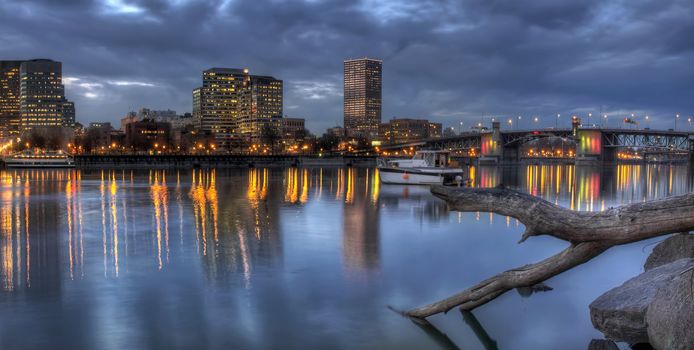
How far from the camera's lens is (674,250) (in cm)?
1197

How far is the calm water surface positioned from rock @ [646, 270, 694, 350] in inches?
89.1

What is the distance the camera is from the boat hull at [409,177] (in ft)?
166

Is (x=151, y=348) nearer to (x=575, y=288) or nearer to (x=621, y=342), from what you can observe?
(x=621, y=342)

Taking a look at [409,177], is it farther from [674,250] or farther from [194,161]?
[194,161]

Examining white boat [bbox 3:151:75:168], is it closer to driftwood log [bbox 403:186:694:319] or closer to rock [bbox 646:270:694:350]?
driftwood log [bbox 403:186:694:319]

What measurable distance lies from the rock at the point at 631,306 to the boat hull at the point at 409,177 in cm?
4022

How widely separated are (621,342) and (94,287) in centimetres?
1090

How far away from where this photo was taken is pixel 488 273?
48.9 feet

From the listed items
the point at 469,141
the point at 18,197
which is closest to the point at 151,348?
the point at 18,197

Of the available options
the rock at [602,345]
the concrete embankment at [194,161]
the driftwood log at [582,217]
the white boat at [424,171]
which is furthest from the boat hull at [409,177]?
the concrete embankment at [194,161]

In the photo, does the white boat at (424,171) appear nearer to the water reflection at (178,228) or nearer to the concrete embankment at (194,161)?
the water reflection at (178,228)

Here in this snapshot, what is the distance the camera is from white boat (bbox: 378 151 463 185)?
50.8 meters

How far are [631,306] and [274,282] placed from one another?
7767mm

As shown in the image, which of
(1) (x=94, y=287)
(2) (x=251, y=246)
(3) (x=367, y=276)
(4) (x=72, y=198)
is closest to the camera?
(1) (x=94, y=287)
